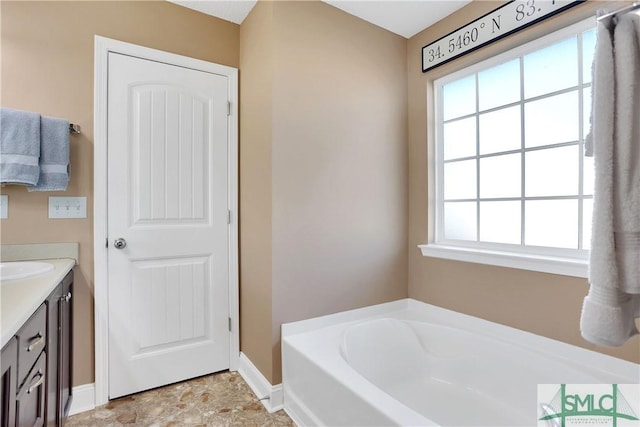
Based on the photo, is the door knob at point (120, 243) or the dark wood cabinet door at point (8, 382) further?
the door knob at point (120, 243)

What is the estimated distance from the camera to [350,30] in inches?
83.4

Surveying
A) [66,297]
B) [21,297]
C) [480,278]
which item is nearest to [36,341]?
[21,297]

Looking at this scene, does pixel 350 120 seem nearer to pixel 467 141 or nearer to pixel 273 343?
pixel 467 141

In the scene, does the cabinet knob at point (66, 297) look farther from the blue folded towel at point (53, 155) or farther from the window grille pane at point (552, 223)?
the window grille pane at point (552, 223)

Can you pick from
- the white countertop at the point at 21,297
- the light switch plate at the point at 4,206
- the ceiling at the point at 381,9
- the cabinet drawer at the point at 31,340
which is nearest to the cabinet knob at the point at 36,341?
the cabinet drawer at the point at 31,340

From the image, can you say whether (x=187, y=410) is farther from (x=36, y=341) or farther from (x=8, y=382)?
(x=8, y=382)

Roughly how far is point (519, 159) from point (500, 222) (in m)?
0.38

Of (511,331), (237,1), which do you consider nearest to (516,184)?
(511,331)

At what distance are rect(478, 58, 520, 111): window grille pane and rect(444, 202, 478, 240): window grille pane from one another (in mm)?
639

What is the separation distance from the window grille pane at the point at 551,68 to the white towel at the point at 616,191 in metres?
1.07

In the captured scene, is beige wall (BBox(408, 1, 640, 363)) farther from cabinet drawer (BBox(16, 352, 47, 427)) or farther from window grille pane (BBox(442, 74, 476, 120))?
cabinet drawer (BBox(16, 352, 47, 427))

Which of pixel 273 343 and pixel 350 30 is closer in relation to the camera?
pixel 273 343

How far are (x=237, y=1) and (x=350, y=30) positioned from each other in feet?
2.43

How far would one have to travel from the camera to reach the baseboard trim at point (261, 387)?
5.95ft
